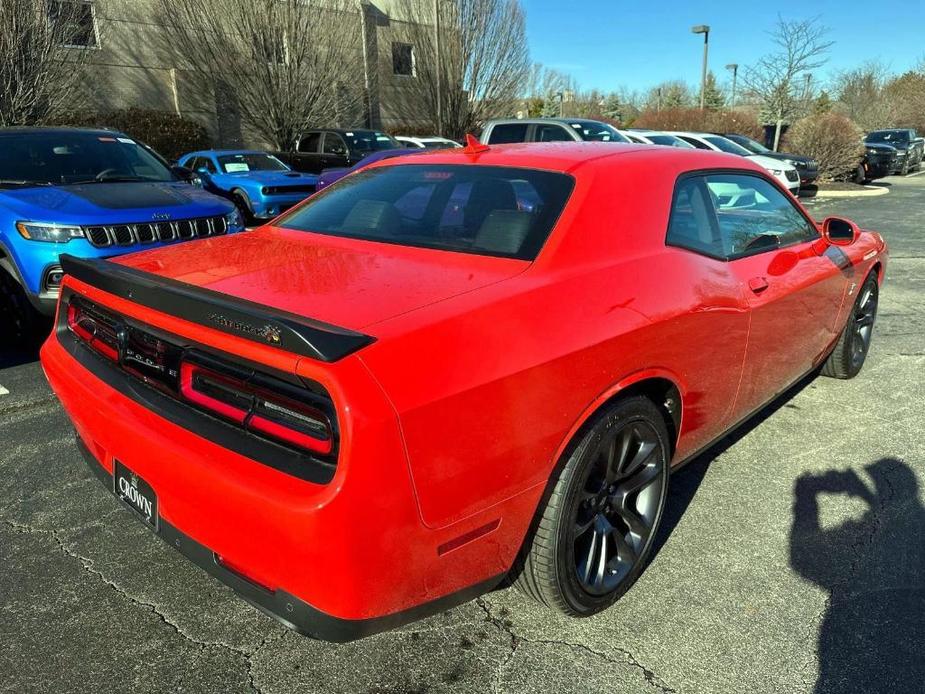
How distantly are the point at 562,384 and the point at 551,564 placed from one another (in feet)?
1.92

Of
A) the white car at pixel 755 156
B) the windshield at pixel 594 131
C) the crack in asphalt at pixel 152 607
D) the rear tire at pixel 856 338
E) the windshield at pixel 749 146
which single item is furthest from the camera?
the windshield at pixel 749 146

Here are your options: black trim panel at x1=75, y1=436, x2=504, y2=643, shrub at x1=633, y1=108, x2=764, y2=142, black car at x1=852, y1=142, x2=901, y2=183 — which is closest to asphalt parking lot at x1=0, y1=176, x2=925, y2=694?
black trim panel at x1=75, y1=436, x2=504, y2=643

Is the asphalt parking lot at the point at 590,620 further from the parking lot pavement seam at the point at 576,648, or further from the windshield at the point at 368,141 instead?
the windshield at the point at 368,141

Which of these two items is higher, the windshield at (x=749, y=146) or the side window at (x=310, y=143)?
the side window at (x=310, y=143)

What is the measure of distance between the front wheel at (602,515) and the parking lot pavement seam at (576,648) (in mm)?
112

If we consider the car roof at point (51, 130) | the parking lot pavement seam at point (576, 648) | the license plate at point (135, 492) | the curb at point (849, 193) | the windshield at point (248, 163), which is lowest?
the curb at point (849, 193)

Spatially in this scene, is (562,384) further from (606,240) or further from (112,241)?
(112,241)

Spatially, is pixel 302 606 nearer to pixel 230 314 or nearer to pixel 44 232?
pixel 230 314

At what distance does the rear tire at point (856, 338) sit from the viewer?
14.4 ft

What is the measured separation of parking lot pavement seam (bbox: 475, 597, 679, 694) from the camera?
2076 mm

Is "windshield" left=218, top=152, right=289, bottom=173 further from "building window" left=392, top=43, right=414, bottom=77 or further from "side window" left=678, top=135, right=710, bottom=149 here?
"building window" left=392, top=43, right=414, bottom=77

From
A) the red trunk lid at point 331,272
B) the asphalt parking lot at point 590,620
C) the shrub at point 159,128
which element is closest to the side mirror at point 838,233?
the asphalt parking lot at point 590,620

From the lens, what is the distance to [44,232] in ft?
15.6

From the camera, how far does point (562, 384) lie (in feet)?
6.53
